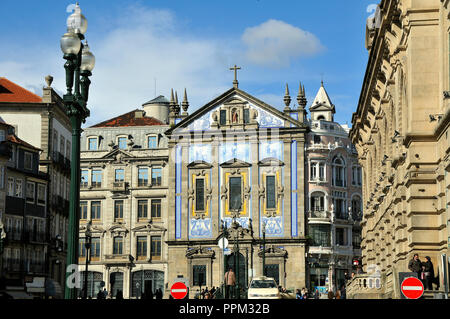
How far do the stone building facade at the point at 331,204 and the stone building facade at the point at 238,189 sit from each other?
3.35m

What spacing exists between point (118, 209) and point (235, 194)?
14423 millimetres

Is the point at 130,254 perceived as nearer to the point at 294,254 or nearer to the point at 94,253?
the point at 94,253

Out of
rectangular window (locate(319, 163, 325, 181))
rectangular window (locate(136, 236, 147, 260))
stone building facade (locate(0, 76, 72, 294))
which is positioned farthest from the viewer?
rectangular window (locate(319, 163, 325, 181))

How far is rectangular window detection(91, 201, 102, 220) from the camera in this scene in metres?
90.0

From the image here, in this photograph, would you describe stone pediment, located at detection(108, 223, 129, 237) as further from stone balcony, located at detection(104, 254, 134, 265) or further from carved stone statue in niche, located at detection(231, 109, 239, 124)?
carved stone statue in niche, located at detection(231, 109, 239, 124)

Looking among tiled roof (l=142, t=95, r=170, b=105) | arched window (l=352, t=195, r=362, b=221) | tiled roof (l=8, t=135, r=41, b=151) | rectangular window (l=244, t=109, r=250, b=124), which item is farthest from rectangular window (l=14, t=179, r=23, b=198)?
tiled roof (l=142, t=95, r=170, b=105)

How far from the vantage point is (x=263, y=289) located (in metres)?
37.2

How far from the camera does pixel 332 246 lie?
86.2 metres

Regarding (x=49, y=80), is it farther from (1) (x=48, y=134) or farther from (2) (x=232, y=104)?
(2) (x=232, y=104)

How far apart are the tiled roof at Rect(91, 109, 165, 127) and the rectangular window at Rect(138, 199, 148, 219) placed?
10.9 meters

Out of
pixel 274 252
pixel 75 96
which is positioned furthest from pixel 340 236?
pixel 75 96

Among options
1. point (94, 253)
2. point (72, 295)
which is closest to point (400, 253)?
point (72, 295)

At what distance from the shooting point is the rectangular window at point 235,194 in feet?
271
